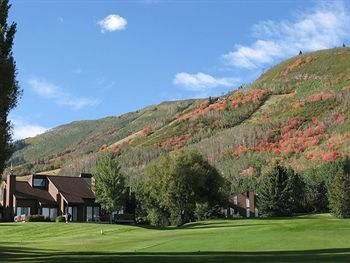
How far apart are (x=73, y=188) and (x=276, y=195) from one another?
38.6 m

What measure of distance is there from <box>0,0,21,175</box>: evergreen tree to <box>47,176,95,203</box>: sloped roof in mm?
57492

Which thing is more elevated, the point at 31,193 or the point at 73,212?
the point at 31,193

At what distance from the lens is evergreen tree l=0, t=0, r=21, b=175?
90.7ft

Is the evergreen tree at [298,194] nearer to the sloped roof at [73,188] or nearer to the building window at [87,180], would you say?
the building window at [87,180]

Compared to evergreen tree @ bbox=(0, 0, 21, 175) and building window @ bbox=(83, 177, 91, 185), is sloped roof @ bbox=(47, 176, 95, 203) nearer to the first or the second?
building window @ bbox=(83, 177, 91, 185)

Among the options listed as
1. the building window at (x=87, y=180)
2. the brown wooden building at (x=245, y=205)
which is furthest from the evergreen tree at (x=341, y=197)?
the building window at (x=87, y=180)

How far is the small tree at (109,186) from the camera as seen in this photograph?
261 feet

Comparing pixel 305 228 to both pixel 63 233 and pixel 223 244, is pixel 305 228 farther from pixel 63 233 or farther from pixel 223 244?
pixel 63 233

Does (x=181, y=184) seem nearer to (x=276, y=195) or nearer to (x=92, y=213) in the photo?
(x=92, y=213)

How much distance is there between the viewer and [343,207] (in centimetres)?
8956

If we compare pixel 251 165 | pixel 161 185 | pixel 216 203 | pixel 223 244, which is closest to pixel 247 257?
pixel 223 244

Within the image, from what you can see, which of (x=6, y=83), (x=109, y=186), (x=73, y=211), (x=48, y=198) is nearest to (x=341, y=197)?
(x=109, y=186)

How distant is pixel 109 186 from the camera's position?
80062mm

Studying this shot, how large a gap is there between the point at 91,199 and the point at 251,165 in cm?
10577
